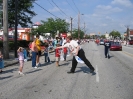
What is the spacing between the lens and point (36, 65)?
12398 millimetres

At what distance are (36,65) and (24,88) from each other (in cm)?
536

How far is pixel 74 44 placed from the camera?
961cm

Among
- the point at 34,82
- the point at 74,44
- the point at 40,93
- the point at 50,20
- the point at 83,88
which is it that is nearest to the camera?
the point at 40,93

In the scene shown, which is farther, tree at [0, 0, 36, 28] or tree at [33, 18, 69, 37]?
tree at [33, 18, 69, 37]

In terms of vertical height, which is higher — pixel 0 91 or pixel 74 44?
pixel 74 44

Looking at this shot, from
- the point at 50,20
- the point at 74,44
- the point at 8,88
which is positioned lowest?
the point at 8,88

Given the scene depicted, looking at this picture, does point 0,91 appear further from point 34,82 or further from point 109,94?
point 109,94

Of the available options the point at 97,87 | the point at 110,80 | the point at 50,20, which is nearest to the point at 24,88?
the point at 97,87

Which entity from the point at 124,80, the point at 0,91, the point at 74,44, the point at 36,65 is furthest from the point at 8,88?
the point at 36,65

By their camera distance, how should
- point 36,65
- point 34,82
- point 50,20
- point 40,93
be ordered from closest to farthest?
point 40,93 < point 34,82 < point 36,65 < point 50,20

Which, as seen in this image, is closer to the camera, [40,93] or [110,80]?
[40,93]

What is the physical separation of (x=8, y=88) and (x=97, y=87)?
2.92 metres

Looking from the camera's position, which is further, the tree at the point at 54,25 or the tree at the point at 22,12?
the tree at the point at 54,25

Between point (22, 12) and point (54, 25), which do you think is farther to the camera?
point (54, 25)
